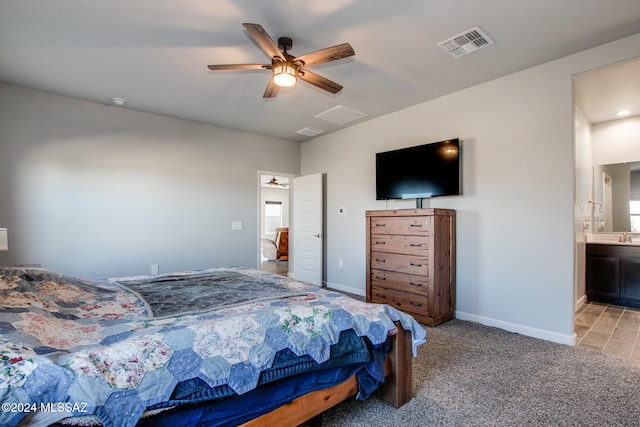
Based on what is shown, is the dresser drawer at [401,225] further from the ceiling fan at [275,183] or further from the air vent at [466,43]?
the ceiling fan at [275,183]

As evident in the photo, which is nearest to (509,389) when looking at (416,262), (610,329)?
(416,262)

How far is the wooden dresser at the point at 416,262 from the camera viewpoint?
333 centimetres

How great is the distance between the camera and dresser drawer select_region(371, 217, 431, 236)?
3391 millimetres

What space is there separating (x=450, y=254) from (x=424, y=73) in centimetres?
200

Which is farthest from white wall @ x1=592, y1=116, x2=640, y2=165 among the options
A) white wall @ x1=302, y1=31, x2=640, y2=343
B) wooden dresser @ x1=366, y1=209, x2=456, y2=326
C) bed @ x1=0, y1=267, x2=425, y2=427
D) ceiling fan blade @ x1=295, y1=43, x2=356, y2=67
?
bed @ x1=0, y1=267, x2=425, y2=427

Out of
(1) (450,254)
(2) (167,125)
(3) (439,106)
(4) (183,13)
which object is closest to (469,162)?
(3) (439,106)

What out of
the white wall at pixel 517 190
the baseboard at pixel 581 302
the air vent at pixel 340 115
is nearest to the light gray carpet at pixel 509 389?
the white wall at pixel 517 190

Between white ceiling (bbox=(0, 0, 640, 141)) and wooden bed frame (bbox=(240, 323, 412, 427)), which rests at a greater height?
white ceiling (bbox=(0, 0, 640, 141))

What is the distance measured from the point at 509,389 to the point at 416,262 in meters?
1.52

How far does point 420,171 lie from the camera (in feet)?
12.5

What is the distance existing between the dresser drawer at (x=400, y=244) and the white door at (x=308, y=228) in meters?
1.57

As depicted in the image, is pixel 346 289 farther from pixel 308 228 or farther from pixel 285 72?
pixel 285 72

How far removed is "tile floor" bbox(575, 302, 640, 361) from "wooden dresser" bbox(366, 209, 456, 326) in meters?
1.26

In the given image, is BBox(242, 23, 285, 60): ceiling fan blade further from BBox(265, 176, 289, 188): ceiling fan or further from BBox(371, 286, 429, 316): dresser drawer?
BBox(265, 176, 289, 188): ceiling fan
